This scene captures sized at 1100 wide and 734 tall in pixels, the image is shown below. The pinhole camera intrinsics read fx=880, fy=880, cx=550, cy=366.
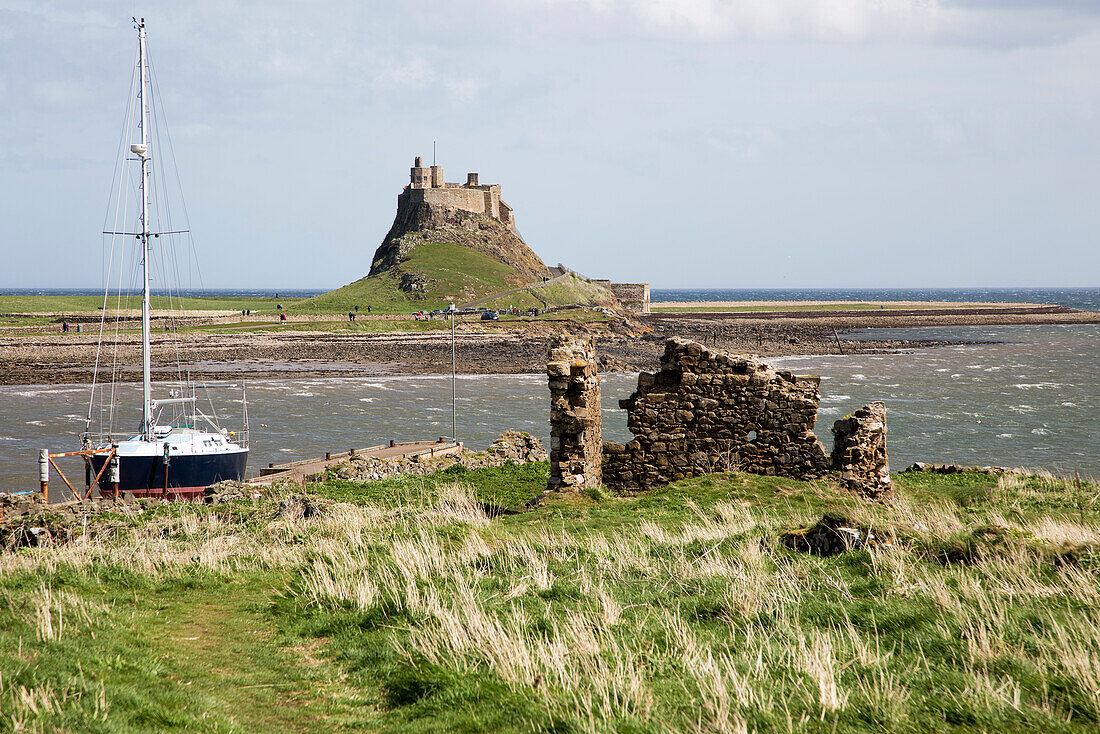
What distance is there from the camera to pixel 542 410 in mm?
43812

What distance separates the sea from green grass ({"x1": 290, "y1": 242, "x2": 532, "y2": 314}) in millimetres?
49238

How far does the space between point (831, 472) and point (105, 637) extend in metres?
11.7

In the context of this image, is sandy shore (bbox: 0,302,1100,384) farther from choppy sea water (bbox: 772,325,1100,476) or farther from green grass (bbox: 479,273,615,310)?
green grass (bbox: 479,273,615,310)

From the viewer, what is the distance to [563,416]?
15.2 meters

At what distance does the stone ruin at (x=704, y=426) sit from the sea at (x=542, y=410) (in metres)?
13.6

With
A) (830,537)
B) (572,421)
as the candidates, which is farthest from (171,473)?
(830,537)

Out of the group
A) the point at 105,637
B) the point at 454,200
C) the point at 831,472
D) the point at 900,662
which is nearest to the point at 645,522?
the point at 831,472

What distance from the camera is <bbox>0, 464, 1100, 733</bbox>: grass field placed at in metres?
5.46

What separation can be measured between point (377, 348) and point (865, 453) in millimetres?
64509

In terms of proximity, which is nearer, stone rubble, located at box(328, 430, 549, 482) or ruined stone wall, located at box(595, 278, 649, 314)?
stone rubble, located at box(328, 430, 549, 482)

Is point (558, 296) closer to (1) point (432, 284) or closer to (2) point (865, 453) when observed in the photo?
(1) point (432, 284)

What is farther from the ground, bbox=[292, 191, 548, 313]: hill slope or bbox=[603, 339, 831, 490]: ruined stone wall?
bbox=[292, 191, 548, 313]: hill slope

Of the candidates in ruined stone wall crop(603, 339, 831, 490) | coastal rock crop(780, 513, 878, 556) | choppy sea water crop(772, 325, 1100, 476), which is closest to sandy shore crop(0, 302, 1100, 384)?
choppy sea water crop(772, 325, 1100, 476)

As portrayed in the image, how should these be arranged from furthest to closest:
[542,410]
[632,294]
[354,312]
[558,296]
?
[632,294] → [558,296] → [354,312] → [542,410]
